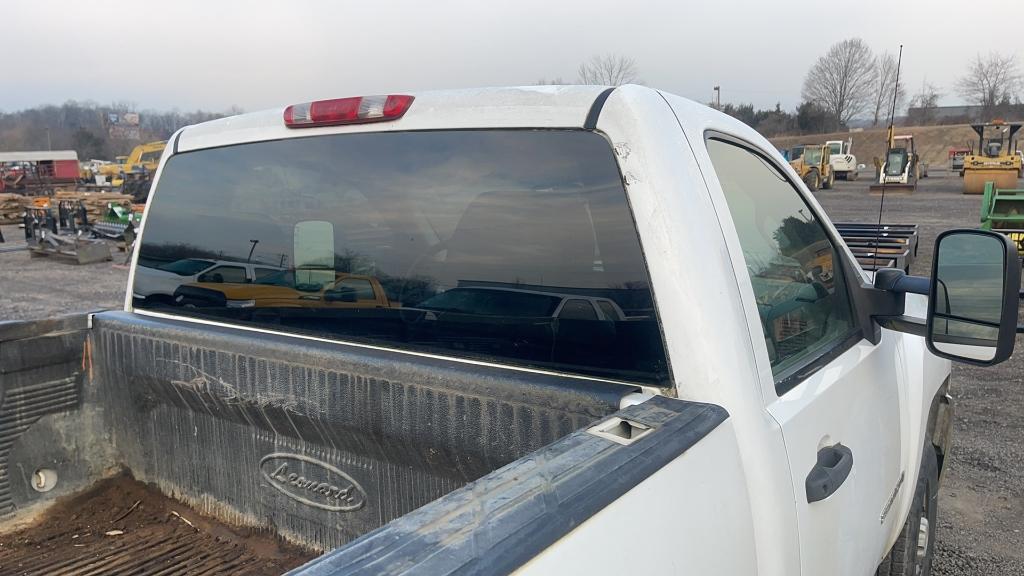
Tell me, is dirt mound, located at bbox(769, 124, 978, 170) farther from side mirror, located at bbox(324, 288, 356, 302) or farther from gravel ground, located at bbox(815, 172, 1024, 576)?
side mirror, located at bbox(324, 288, 356, 302)

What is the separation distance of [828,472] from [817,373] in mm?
288

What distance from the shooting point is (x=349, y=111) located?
202cm

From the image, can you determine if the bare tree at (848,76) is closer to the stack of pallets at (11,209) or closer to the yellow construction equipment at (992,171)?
the yellow construction equipment at (992,171)

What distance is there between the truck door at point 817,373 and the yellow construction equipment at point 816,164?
33.5 m

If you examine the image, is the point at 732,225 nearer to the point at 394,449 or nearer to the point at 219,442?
the point at 394,449

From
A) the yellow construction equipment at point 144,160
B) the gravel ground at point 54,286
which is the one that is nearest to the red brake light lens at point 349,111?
the gravel ground at point 54,286

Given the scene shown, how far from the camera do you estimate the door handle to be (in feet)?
5.21

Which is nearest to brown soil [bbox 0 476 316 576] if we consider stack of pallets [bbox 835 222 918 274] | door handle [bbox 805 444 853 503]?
door handle [bbox 805 444 853 503]

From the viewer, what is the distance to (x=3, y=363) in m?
2.44

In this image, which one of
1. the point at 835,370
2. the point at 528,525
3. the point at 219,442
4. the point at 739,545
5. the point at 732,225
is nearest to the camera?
the point at 528,525

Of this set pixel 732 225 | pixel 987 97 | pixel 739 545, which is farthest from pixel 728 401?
pixel 987 97

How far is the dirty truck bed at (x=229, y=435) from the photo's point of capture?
5.72 ft

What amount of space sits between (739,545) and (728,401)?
0.26 meters

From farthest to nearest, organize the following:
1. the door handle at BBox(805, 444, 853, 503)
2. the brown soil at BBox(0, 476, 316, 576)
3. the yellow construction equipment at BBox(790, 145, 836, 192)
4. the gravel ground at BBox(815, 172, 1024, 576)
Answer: the yellow construction equipment at BBox(790, 145, 836, 192) → the gravel ground at BBox(815, 172, 1024, 576) → the brown soil at BBox(0, 476, 316, 576) → the door handle at BBox(805, 444, 853, 503)
